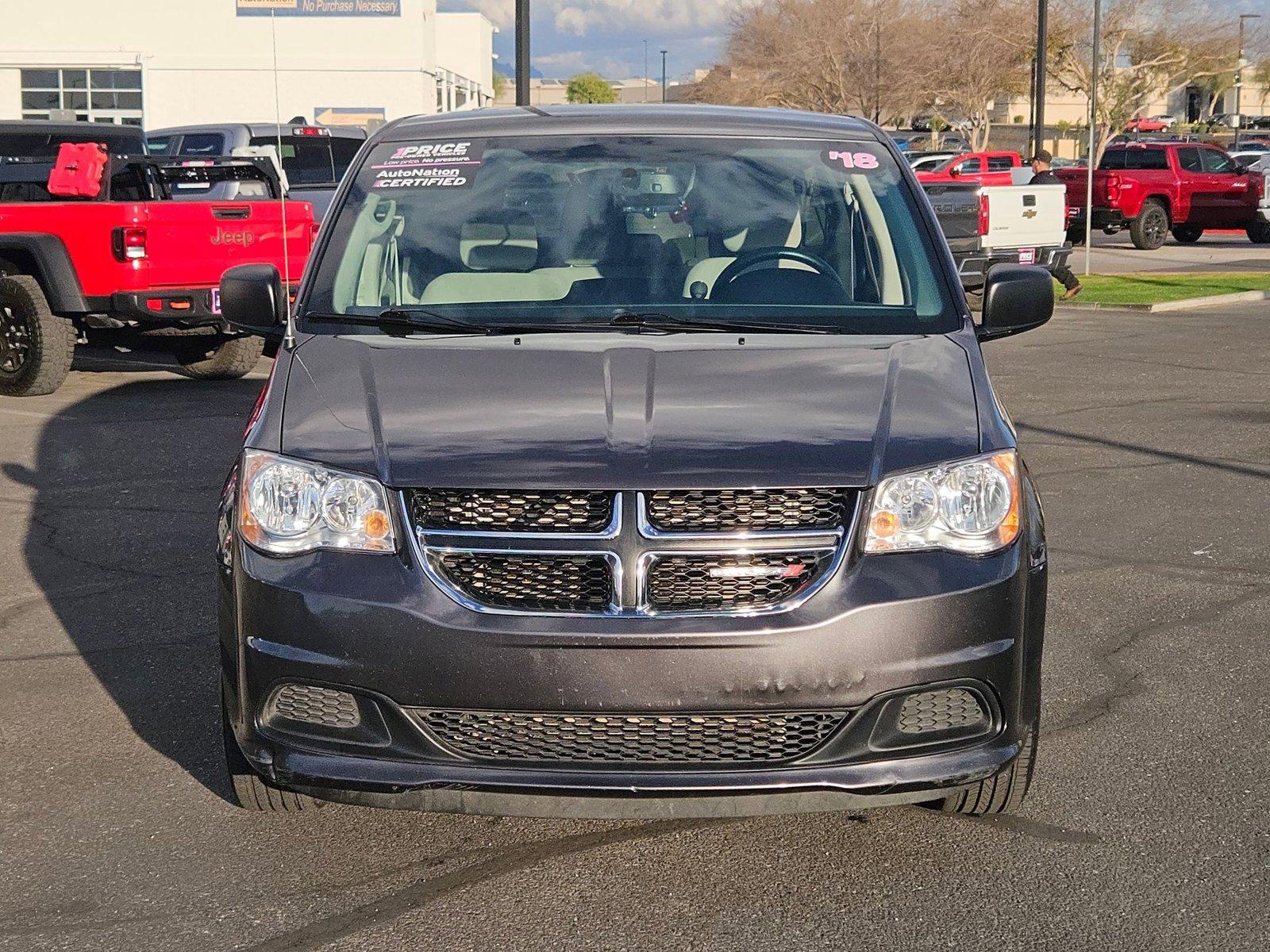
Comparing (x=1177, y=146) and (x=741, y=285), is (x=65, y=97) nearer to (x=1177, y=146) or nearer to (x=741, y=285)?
(x=1177, y=146)

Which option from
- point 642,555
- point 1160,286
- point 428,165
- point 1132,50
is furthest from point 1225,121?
point 642,555

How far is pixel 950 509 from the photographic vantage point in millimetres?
3736

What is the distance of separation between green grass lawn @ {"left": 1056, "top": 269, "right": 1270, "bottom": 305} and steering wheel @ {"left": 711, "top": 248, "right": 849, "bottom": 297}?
1553 cm

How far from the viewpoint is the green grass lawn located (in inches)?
798

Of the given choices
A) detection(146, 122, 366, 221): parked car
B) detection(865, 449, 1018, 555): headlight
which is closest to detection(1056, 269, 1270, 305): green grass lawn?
detection(146, 122, 366, 221): parked car

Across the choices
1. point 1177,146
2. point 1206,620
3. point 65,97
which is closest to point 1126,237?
point 1177,146

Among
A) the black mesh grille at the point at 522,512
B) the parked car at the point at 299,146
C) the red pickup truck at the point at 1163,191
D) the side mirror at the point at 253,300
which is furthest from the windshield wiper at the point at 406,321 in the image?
the red pickup truck at the point at 1163,191

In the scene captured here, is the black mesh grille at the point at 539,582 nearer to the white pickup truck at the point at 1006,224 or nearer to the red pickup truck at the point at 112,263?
the red pickup truck at the point at 112,263

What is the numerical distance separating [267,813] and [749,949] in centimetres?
139

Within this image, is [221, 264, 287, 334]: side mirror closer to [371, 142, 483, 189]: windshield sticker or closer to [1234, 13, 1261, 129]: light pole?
[371, 142, 483, 189]: windshield sticker

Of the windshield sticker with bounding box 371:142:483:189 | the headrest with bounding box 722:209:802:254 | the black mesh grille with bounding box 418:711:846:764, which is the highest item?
the windshield sticker with bounding box 371:142:483:189

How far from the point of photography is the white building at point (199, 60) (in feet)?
150

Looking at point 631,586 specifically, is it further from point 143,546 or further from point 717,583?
point 143,546

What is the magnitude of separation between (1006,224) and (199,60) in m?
32.3
